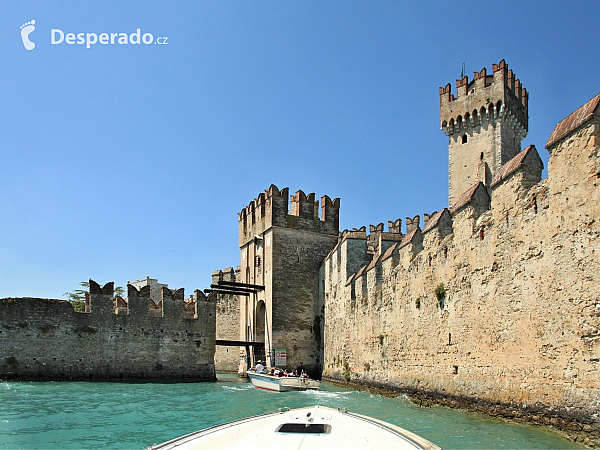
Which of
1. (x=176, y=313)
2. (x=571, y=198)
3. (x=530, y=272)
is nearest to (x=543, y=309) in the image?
(x=530, y=272)

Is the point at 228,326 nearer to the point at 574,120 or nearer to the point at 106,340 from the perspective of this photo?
the point at 106,340

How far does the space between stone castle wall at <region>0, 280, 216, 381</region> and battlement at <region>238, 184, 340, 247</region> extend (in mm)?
6363

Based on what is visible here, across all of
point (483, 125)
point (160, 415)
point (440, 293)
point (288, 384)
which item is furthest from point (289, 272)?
point (160, 415)

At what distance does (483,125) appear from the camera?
104 feet

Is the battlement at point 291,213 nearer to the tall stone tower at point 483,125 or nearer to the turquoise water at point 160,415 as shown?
the tall stone tower at point 483,125

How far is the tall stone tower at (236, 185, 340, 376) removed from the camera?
29250 millimetres

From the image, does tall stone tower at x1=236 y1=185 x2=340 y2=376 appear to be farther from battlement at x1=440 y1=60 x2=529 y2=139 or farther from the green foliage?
the green foliage

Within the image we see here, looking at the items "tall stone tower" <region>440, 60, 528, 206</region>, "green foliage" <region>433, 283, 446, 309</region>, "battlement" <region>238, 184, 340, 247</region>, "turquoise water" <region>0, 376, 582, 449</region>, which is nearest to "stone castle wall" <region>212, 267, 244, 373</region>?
"battlement" <region>238, 184, 340, 247</region>

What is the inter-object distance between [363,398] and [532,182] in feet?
29.4

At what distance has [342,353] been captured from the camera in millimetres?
24812

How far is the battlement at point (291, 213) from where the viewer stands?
99.1 feet

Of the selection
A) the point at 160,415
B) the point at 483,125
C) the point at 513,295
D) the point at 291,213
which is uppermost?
the point at 483,125

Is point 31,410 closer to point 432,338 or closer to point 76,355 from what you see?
point 76,355

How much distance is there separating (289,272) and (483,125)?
44.7ft
